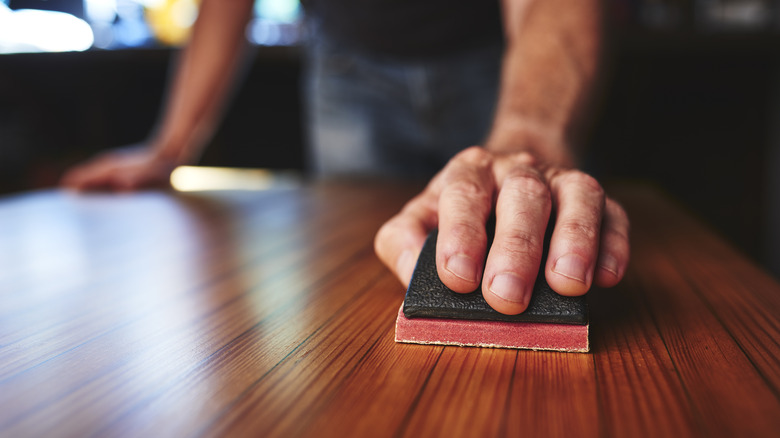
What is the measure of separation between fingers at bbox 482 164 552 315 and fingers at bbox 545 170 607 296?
0.01m

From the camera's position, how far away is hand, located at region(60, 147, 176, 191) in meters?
1.03

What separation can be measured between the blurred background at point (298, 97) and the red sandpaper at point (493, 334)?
1.80 metres

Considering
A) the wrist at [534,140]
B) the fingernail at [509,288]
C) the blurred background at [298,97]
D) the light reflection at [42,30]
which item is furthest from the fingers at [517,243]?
the light reflection at [42,30]

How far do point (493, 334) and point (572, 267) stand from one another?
6 cm

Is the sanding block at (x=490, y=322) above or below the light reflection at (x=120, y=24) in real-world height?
below

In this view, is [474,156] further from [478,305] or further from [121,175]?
[121,175]

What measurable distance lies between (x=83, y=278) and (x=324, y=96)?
945 mm

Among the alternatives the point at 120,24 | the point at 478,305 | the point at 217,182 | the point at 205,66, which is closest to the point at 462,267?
the point at 478,305

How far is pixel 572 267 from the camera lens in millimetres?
326

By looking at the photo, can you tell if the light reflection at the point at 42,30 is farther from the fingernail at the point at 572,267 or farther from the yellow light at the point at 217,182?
the fingernail at the point at 572,267

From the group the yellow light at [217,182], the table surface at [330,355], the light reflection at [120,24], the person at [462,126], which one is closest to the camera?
the table surface at [330,355]

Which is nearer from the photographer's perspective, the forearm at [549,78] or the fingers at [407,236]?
the fingers at [407,236]

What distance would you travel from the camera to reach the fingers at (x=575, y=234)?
323mm

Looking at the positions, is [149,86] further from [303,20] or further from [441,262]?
[441,262]
